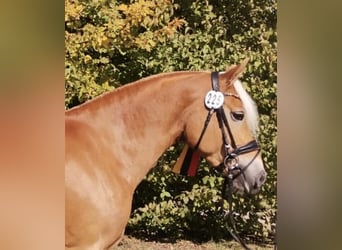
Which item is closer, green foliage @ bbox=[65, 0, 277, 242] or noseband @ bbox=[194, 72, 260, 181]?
noseband @ bbox=[194, 72, 260, 181]

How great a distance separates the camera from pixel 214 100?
174cm

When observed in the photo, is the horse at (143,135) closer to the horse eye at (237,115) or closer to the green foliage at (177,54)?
the horse eye at (237,115)

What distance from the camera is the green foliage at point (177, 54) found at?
2.24 m

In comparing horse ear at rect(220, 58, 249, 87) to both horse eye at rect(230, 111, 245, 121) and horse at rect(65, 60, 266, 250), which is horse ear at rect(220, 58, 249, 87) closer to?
horse at rect(65, 60, 266, 250)

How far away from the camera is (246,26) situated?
2.37 meters

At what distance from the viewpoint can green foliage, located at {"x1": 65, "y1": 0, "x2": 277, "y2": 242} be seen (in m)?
2.24

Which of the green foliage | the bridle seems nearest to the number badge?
the bridle

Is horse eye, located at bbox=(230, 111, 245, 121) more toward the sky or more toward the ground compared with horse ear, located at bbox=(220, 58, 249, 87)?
more toward the ground

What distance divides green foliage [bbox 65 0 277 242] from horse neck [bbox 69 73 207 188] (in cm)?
46
